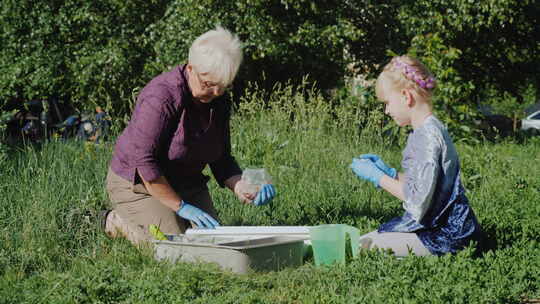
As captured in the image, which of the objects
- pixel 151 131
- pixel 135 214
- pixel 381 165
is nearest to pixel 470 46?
pixel 381 165

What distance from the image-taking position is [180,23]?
11203mm

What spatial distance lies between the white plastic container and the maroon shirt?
439mm

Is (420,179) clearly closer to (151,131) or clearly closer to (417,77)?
(417,77)

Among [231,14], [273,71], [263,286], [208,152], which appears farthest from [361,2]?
[263,286]

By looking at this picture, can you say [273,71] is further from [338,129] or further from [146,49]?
[338,129]

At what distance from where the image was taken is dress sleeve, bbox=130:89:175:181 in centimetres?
360

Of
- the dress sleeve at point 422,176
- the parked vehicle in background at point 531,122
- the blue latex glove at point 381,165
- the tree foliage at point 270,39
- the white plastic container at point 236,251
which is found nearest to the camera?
the white plastic container at point 236,251

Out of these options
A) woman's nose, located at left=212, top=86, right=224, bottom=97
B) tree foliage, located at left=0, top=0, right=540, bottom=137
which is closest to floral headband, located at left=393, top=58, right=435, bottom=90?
woman's nose, located at left=212, top=86, right=224, bottom=97

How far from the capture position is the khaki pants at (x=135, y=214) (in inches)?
154

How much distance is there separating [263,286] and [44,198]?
1.76m

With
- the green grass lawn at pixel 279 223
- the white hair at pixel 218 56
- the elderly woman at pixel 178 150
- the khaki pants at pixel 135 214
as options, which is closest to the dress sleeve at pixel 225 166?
the elderly woman at pixel 178 150

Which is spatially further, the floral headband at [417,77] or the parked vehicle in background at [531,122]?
the parked vehicle in background at [531,122]

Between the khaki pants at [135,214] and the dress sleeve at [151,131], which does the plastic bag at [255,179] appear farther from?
the dress sleeve at [151,131]

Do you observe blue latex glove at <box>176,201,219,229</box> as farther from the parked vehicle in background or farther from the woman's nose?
the parked vehicle in background
